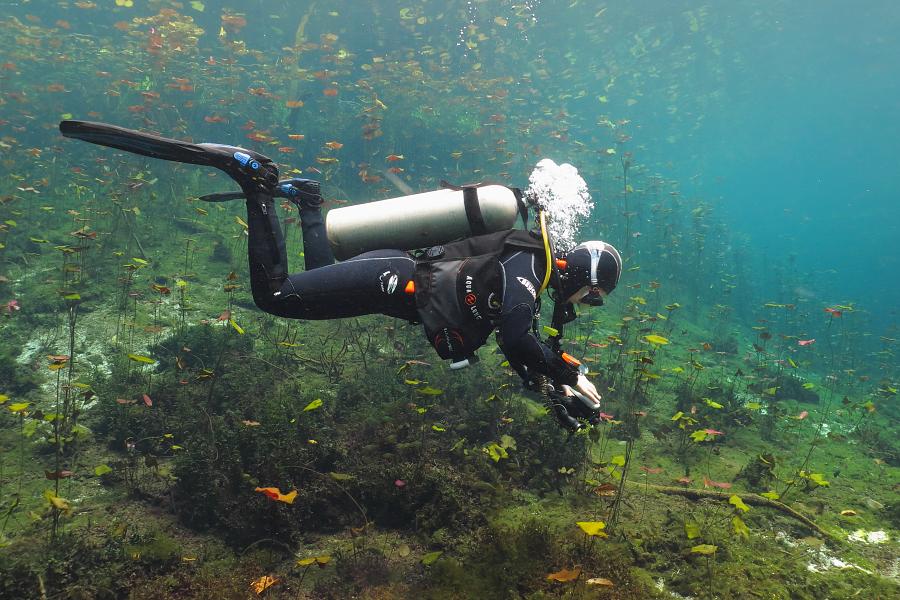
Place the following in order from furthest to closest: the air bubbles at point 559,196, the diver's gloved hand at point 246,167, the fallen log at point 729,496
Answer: the fallen log at point 729,496, the air bubbles at point 559,196, the diver's gloved hand at point 246,167

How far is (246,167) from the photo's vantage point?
3836 mm

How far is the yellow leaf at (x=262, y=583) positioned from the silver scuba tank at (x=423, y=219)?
8.92ft

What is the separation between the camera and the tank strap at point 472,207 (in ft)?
12.8

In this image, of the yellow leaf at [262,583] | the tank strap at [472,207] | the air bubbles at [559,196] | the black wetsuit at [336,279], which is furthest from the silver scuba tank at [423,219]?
the yellow leaf at [262,583]

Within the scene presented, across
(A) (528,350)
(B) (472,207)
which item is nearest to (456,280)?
(B) (472,207)

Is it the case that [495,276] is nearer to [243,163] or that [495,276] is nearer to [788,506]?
[243,163]

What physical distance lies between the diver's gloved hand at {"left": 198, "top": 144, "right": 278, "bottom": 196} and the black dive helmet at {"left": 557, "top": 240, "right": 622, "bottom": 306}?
264cm

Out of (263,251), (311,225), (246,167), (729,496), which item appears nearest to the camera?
(246,167)

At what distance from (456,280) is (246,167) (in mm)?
1970

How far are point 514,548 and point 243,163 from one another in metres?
4.06

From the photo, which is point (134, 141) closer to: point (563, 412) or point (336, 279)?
point (336, 279)

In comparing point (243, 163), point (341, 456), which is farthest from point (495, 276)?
point (341, 456)

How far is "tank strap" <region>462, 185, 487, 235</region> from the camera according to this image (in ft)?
12.8

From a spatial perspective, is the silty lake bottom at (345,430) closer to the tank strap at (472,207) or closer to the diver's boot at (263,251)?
the diver's boot at (263,251)
